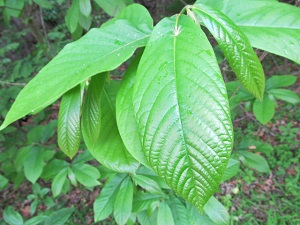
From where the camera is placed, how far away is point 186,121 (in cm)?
42

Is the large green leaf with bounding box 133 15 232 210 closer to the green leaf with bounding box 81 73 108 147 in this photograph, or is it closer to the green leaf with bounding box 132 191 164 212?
the green leaf with bounding box 81 73 108 147

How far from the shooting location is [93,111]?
27.3 inches

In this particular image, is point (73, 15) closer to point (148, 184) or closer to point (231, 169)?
point (148, 184)

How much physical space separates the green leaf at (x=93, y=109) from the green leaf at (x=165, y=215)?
0.74 meters

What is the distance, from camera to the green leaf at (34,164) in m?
1.69

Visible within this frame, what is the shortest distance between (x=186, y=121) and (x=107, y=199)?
46.2 inches

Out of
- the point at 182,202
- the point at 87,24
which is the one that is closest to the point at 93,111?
the point at 182,202

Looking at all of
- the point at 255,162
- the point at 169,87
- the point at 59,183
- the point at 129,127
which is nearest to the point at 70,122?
the point at 129,127

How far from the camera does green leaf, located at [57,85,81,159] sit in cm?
72

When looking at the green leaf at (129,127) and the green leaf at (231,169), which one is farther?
the green leaf at (231,169)

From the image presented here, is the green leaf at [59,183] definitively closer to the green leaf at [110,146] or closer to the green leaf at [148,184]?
the green leaf at [148,184]

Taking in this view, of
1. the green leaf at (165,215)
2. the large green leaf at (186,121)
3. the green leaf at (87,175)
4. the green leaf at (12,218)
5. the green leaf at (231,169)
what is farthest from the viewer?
the green leaf at (12,218)

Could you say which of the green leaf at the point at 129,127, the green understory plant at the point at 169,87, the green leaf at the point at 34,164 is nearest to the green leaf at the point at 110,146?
the green understory plant at the point at 169,87

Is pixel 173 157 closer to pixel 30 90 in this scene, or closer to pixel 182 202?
pixel 30 90
